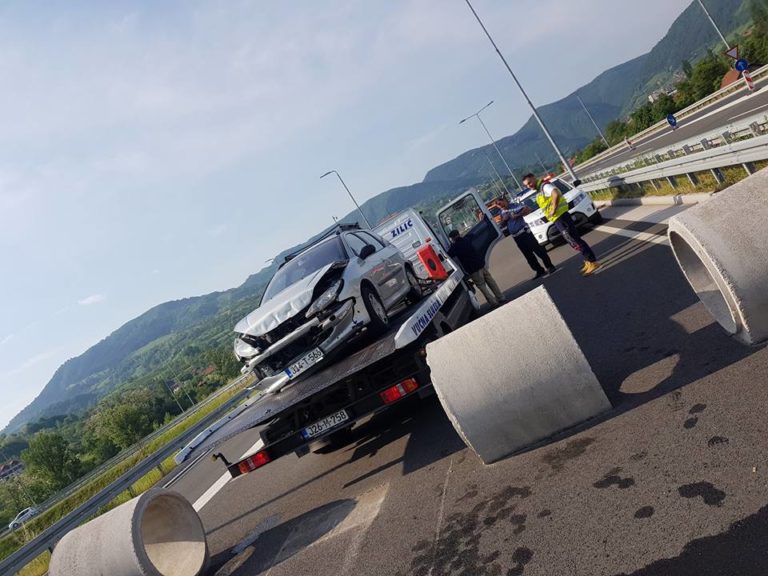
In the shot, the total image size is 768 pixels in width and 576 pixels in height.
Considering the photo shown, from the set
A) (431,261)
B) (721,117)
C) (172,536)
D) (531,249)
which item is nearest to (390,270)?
(431,261)

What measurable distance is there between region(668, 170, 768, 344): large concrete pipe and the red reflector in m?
4.41

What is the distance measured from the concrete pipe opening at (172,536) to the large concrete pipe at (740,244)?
508 centimetres

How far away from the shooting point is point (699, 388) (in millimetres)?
4723

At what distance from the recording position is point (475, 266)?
12.3m

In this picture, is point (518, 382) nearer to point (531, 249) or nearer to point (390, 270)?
point (390, 270)

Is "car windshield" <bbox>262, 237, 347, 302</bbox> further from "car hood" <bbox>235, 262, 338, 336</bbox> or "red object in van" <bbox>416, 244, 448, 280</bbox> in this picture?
"red object in van" <bbox>416, 244, 448, 280</bbox>

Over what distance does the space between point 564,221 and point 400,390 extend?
6.45 m

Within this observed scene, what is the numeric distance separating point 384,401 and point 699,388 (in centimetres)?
275

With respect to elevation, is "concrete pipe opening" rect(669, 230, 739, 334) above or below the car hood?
below

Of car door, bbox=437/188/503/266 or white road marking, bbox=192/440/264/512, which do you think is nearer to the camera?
white road marking, bbox=192/440/264/512

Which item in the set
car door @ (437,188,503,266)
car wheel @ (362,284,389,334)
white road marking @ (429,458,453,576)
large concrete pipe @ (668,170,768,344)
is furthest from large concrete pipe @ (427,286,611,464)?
car door @ (437,188,503,266)

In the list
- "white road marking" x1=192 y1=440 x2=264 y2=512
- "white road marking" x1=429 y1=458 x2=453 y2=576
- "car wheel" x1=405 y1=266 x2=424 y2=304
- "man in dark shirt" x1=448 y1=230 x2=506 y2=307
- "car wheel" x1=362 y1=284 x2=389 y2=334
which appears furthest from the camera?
"man in dark shirt" x1=448 y1=230 x2=506 y2=307

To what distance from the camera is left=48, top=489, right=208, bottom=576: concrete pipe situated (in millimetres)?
5520

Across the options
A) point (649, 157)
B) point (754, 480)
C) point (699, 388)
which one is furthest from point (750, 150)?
point (649, 157)
